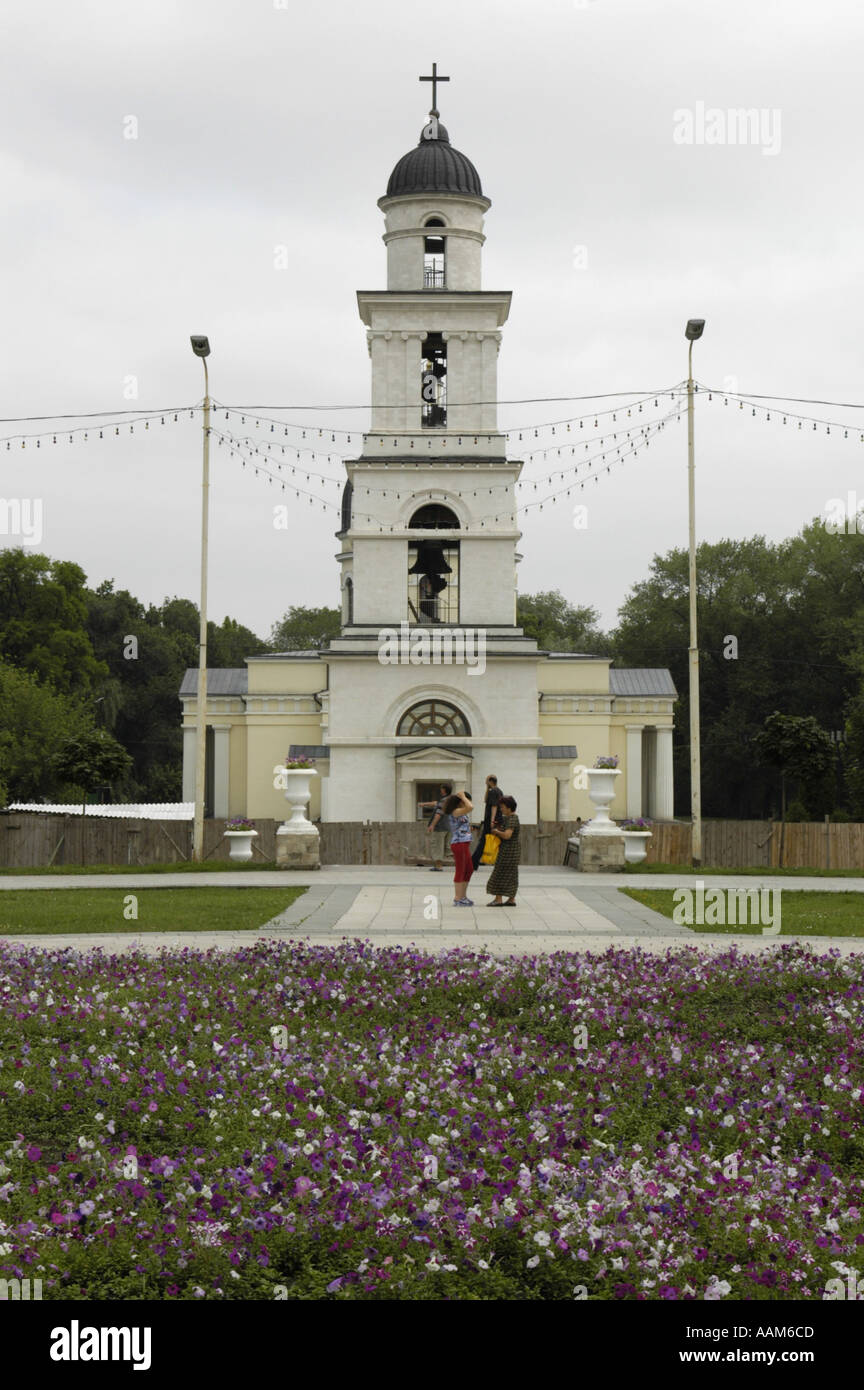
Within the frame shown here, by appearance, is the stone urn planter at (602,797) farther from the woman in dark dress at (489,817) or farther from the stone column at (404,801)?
the stone column at (404,801)

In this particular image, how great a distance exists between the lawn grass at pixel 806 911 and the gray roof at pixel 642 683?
3151cm

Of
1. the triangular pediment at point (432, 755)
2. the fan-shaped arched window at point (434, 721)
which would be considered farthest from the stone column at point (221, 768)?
the triangular pediment at point (432, 755)

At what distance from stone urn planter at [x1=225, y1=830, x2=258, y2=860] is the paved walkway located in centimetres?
236

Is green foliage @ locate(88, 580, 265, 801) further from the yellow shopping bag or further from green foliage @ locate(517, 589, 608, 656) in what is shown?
the yellow shopping bag

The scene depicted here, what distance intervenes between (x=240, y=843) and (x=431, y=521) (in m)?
14.1

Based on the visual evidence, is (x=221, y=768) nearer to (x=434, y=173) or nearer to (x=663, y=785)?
(x=663, y=785)

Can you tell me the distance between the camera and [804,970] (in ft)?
40.7

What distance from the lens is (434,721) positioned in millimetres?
40031

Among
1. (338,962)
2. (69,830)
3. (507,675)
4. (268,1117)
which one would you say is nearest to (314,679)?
(507,675)

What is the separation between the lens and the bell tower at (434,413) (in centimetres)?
3928

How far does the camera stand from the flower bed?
19.9ft

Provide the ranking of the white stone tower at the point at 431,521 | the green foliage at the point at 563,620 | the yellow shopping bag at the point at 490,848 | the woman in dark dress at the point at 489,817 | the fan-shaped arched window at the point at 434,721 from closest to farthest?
1. the woman in dark dress at the point at 489,817
2. the yellow shopping bag at the point at 490,848
3. the white stone tower at the point at 431,521
4. the fan-shaped arched window at the point at 434,721
5. the green foliage at the point at 563,620

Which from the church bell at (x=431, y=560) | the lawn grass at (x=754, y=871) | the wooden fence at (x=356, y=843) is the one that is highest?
the church bell at (x=431, y=560)
